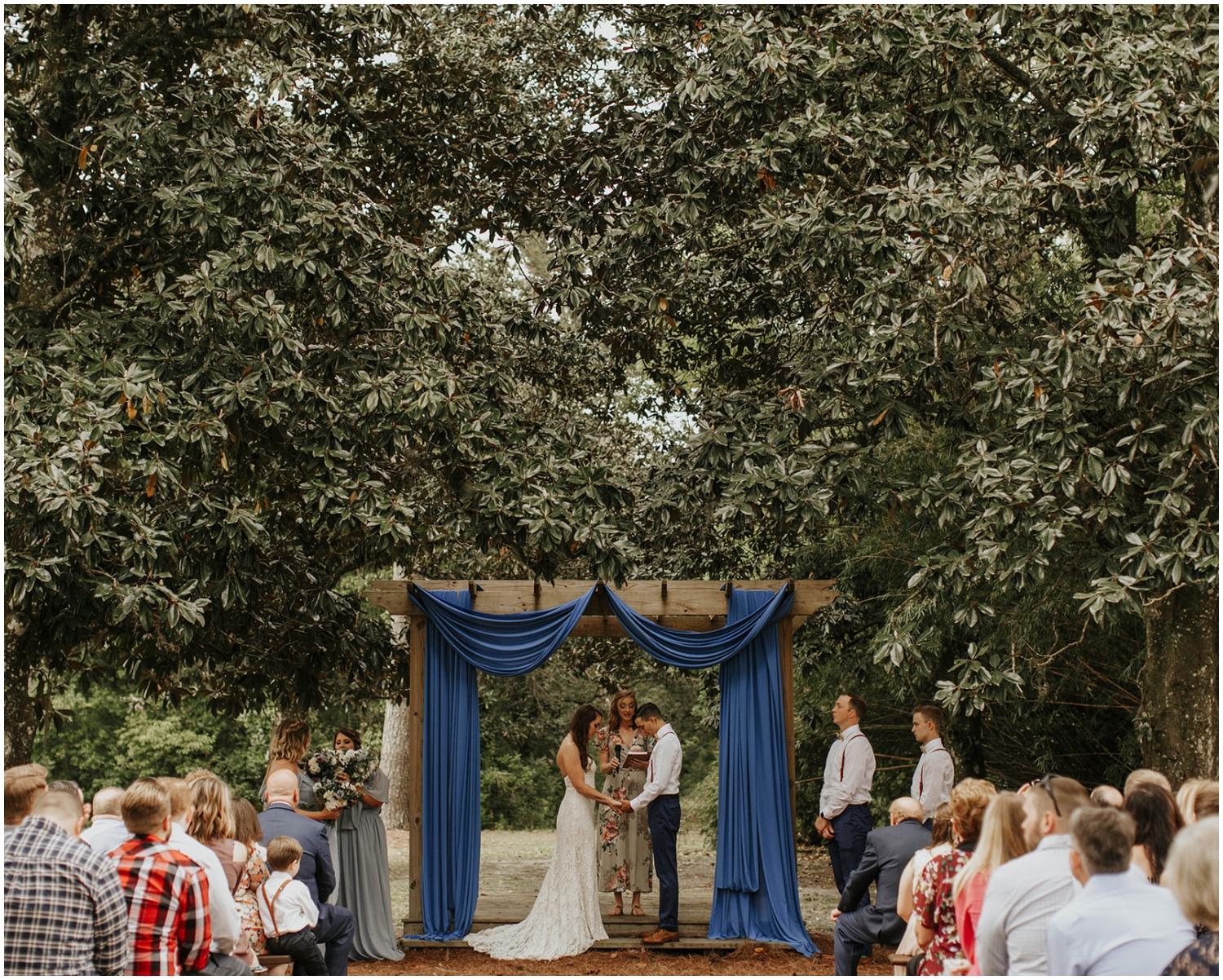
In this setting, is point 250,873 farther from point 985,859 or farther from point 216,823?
point 985,859

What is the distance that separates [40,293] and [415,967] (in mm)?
5717

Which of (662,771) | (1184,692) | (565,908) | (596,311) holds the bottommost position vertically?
(565,908)

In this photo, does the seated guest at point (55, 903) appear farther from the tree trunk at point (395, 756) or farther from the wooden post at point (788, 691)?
the tree trunk at point (395, 756)

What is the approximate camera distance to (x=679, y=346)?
10992mm

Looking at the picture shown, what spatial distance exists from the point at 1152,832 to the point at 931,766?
3.34 metres

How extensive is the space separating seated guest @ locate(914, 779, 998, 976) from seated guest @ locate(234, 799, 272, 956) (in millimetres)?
2916

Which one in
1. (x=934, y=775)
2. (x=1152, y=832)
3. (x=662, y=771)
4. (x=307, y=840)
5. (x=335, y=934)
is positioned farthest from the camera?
(x=662, y=771)

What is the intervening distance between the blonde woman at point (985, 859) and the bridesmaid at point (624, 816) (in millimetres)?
4619

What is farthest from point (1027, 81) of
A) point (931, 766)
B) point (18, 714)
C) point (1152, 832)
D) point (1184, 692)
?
point (18, 714)

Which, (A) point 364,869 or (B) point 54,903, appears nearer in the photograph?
(B) point 54,903

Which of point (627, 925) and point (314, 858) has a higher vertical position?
point (314, 858)

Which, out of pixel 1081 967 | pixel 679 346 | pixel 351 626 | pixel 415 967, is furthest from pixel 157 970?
pixel 679 346

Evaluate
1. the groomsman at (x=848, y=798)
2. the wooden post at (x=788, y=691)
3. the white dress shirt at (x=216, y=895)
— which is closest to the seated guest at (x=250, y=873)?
the white dress shirt at (x=216, y=895)

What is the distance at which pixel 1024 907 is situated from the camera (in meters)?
3.84
